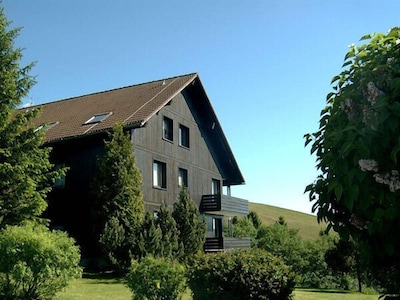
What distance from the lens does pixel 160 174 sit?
80.6ft

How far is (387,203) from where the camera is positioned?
4.02 meters

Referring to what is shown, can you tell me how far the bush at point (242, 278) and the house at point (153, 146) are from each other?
39.6ft

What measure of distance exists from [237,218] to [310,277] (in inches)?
757

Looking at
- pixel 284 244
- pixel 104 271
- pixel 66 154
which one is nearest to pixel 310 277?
pixel 284 244

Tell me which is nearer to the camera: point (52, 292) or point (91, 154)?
point (52, 292)

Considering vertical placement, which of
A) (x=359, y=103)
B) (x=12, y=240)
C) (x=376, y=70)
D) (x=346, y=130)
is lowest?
(x=12, y=240)

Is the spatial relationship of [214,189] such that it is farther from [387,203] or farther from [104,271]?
[387,203]

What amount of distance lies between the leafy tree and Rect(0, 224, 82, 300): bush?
11.3 metres

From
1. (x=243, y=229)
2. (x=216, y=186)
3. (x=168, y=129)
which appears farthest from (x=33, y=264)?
(x=243, y=229)

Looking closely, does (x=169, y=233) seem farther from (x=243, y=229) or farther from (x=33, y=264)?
(x=243, y=229)

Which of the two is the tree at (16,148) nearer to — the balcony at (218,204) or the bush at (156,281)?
the bush at (156,281)

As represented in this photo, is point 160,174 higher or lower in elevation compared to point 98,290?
higher

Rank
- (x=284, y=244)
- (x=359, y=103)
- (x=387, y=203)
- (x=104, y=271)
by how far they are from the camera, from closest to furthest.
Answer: (x=387, y=203) < (x=359, y=103) < (x=104, y=271) < (x=284, y=244)

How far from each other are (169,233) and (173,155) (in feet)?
20.1
